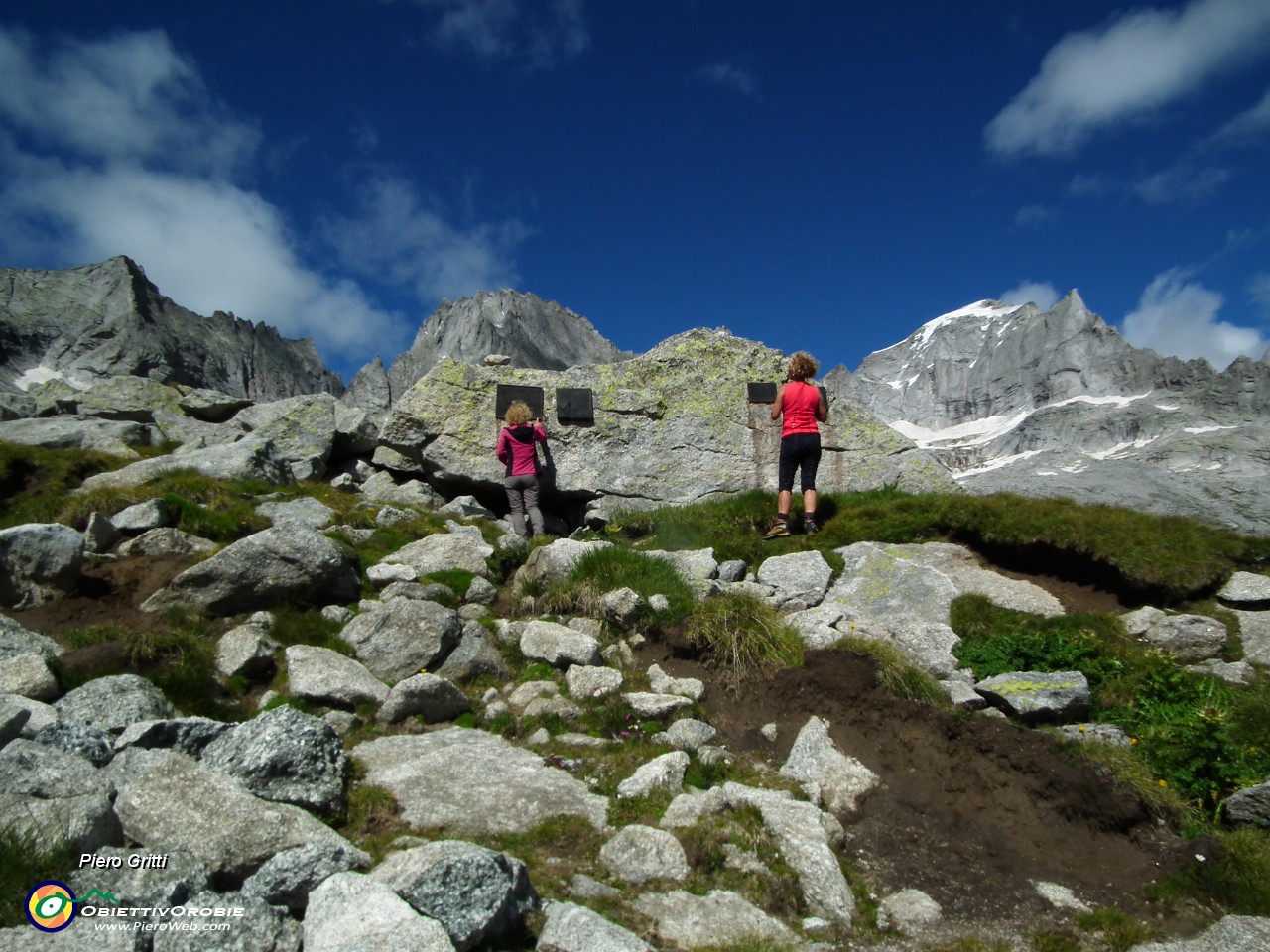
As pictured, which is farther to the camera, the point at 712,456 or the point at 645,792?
the point at 712,456

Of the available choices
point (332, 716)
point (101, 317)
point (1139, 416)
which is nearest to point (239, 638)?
point (332, 716)

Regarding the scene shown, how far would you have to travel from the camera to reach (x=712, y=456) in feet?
51.9

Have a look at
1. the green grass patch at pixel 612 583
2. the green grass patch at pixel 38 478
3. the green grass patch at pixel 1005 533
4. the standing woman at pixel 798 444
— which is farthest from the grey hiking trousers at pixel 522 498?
the green grass patch at pixel 38 478

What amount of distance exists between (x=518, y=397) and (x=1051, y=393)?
468 feet

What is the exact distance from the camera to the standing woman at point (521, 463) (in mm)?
14375

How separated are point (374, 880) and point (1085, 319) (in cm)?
15922

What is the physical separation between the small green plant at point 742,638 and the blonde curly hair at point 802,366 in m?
5.78

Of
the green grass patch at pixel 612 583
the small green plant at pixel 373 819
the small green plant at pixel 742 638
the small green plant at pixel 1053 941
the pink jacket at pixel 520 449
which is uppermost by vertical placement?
the pink jacket at pixel 520 449

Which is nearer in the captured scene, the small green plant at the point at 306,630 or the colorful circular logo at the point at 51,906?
the colorful circular logo at the point at 51,906

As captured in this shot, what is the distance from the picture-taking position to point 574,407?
52.9 ft

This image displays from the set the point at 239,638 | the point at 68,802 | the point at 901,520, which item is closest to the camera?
the point at 68,802

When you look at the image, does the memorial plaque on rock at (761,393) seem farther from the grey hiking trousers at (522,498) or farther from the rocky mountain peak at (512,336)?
the rocky mountain peak at (512,336)

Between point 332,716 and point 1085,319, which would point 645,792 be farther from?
point 1085,319

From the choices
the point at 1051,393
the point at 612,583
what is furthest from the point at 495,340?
the point at 1051,393
